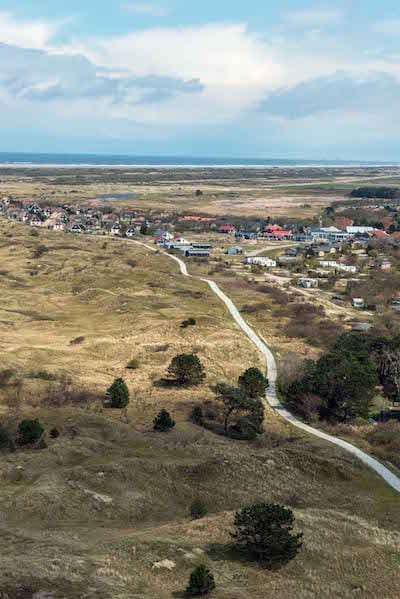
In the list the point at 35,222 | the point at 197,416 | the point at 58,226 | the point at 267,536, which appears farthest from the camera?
the point at 35,222

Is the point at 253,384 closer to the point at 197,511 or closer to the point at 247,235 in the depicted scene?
the point at 197,511

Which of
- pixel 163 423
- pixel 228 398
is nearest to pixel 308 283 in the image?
pixel 228 398

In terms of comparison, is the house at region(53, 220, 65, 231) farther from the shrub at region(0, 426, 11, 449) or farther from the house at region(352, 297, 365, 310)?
the shrub at region(0, 426, 11, 449)

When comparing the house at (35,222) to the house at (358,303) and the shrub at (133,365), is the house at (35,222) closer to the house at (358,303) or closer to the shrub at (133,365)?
the house at (358,303)

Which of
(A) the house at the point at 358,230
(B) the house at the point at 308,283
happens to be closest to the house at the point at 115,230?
(A) the house at the point at 358,230

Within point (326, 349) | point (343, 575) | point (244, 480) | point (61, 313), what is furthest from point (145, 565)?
point (61, 313)

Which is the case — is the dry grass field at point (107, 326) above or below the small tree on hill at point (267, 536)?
below

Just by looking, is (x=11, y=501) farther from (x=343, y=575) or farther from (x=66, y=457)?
(x=343, y=575)
